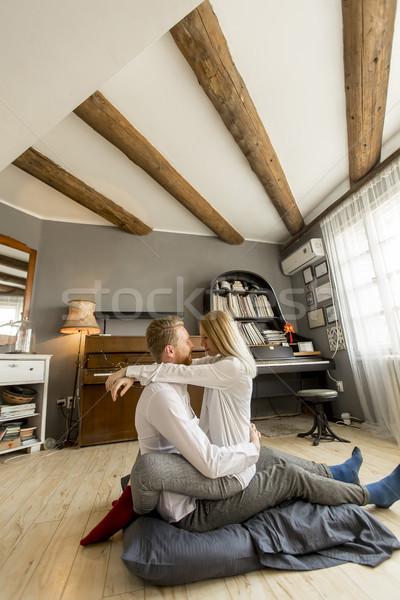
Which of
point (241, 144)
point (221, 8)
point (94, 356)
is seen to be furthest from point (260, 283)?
point (221, 8)

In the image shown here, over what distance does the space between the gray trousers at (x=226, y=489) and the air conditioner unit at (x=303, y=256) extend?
9.14 feet

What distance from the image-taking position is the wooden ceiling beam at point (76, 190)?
2553mm

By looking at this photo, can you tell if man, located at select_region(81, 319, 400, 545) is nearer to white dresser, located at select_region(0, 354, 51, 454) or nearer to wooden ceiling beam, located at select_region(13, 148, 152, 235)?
white dresser, located at select_region(0, 354, 51, 454)

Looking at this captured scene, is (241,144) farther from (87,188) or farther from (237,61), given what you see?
(87,188)

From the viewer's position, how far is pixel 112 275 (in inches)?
136

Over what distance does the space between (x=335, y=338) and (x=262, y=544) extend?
8.88 feet

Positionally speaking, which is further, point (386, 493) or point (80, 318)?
point (80, 318)

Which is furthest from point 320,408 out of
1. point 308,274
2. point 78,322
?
point 78,322

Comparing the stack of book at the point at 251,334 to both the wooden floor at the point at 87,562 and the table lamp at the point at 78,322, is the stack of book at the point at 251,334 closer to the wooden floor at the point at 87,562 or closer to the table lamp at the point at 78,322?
the wooden floor at the point at 87,562

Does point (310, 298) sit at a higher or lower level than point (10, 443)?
higher

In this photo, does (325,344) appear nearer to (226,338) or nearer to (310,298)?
(310,298)

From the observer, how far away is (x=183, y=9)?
4.38 feet

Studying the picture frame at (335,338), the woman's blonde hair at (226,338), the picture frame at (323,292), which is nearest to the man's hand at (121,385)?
the woman's blonde hair at (226,338)

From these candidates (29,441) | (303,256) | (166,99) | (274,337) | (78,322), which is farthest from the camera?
(303,256)
